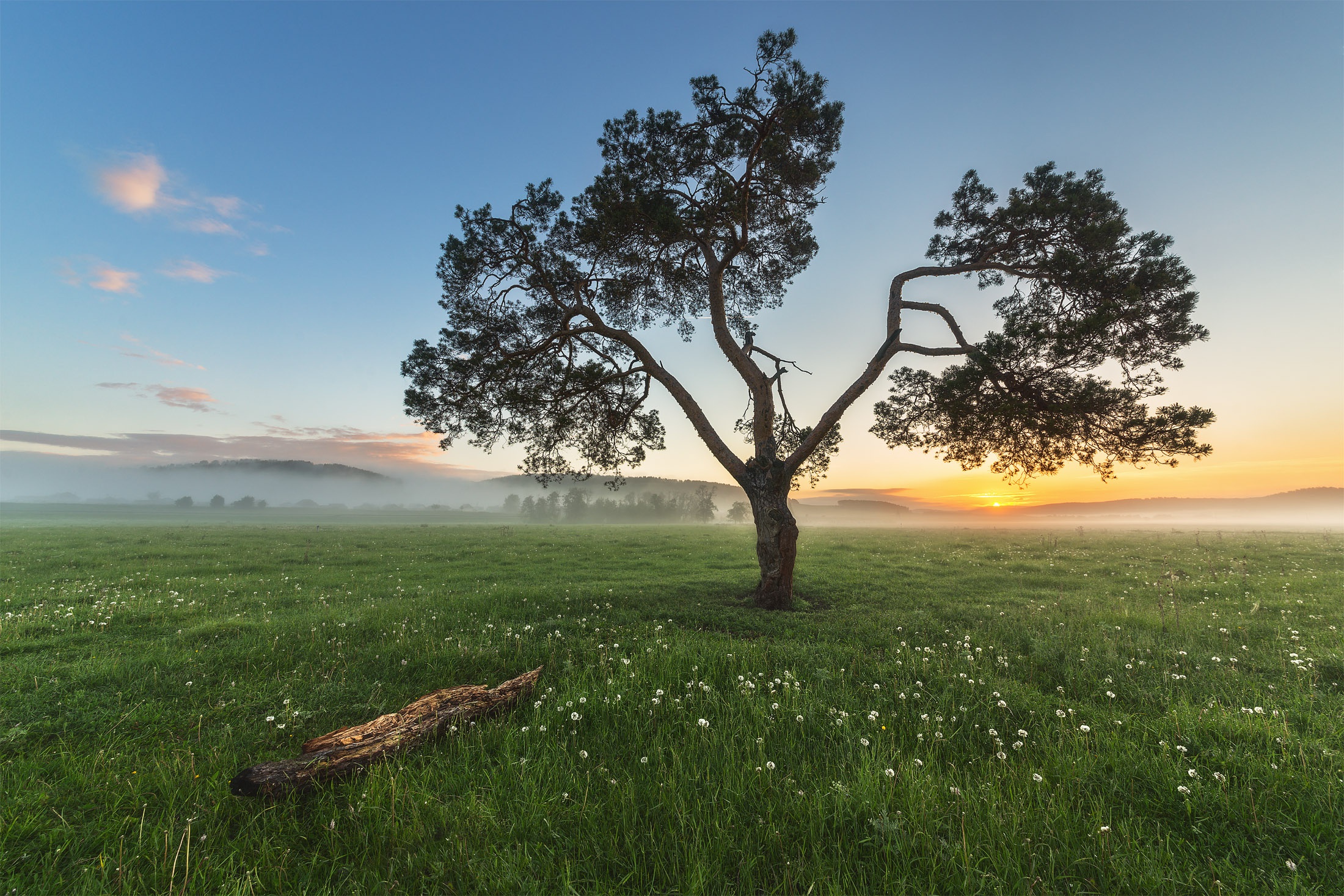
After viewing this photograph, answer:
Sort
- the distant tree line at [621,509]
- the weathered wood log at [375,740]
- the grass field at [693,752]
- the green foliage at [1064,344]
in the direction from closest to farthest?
the grass field at [693,752], the weathered wood log at [375,740], the green foliage at [1064,344], the distant tree line at [621,509]

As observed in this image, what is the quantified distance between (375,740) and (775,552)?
10131mm

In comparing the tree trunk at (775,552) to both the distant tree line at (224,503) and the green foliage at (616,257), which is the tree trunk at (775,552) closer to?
the green foliage at (616,257)

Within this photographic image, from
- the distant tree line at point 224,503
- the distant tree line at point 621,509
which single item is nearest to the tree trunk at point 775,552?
the distant tree line at point 621,509

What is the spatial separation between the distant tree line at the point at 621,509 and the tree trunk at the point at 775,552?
362 feet

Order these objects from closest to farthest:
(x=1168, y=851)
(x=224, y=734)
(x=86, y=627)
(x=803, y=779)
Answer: (x=1168, y=851) → (x=803, y=779) → (x=224, y=734) → (x=86, y=627)

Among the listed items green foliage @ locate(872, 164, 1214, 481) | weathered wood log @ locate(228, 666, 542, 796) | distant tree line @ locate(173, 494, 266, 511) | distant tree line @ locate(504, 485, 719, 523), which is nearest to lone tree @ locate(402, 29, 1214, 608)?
green foliage @ locate(872, 164, 1214, 481)

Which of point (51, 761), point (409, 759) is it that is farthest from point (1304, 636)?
point (51, 761)

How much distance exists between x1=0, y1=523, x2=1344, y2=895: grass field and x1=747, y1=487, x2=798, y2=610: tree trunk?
1307 mm

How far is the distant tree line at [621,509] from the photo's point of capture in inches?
4990

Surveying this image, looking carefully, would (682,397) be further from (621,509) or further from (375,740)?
(621,509)

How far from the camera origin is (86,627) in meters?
9.49

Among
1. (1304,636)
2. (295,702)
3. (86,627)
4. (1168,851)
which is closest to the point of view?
(1168,851)

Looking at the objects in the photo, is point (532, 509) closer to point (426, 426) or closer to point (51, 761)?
point (426, 426)

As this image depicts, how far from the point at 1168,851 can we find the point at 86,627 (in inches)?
659
